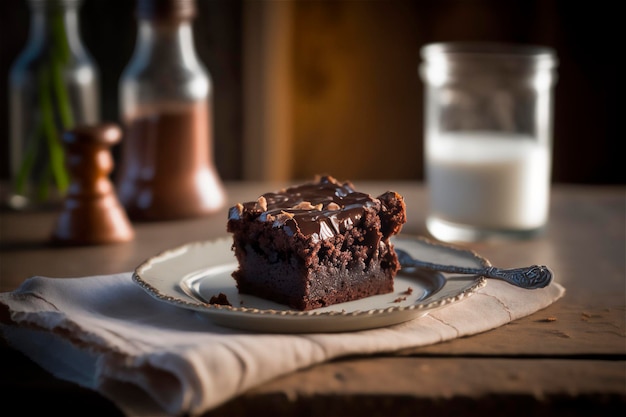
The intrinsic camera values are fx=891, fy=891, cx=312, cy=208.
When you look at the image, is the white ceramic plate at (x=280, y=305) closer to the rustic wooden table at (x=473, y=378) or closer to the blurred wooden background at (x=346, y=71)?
the rustic wooden table at (x=473, y=378)

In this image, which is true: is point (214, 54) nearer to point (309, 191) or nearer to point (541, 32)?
point (541, 32)

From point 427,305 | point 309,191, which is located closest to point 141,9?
point 309,191

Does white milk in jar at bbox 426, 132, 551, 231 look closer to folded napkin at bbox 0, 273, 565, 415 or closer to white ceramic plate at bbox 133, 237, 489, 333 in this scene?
white ceramic plate at bbox 133, 237, 489, 333

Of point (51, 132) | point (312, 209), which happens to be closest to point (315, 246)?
point (312, 209)

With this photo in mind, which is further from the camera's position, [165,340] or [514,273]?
[514,273]

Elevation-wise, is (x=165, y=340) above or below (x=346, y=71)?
below

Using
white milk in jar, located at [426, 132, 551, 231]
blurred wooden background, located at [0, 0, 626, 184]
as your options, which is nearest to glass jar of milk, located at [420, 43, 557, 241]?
white milk in jar, located at [426, 132, 551, 231]

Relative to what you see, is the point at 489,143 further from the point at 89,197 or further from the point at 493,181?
the point at 89,197

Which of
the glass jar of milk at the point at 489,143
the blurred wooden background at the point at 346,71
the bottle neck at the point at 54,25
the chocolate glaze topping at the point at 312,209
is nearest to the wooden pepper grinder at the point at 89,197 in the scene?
the bottle neck at the point at 54,25
